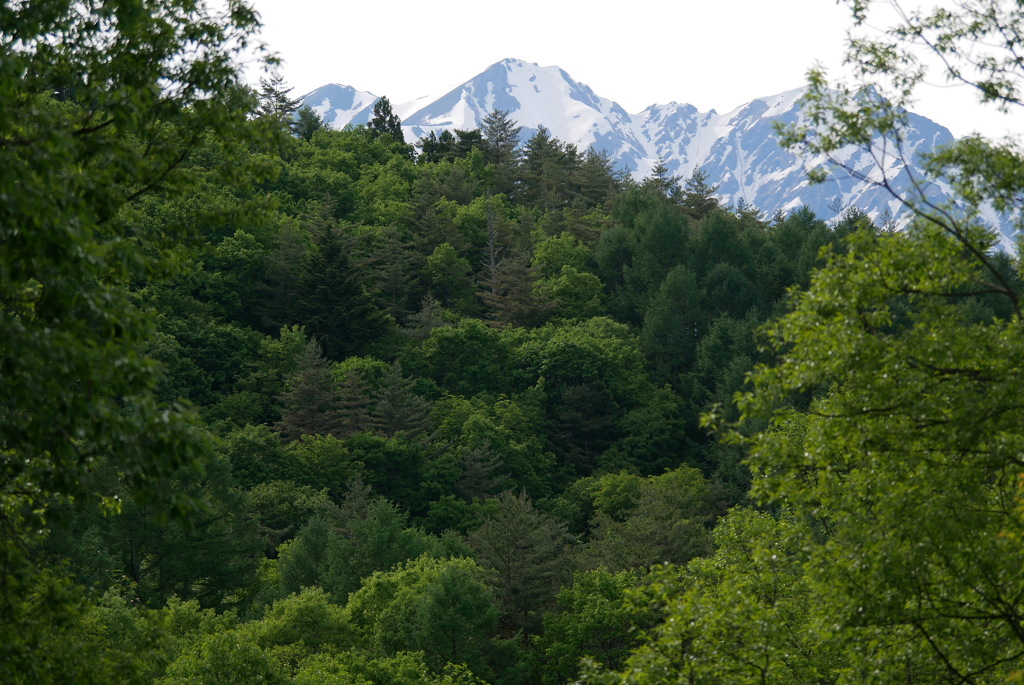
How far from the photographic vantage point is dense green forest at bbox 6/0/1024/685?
7.64 metres

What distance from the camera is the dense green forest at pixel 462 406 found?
7641 mm

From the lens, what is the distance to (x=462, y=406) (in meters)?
53.4

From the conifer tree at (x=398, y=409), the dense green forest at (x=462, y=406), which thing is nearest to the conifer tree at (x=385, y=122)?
the dense green forest at (x=462, y=406)

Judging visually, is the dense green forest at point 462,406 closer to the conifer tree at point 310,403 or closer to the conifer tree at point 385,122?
the conifer tree at point 310,403

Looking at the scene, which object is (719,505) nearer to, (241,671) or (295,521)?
(295,521)

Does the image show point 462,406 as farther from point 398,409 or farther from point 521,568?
point 521,568

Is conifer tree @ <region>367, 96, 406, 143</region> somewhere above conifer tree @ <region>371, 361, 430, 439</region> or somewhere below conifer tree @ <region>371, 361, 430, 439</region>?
above

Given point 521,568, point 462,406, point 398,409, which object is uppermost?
point 398,409

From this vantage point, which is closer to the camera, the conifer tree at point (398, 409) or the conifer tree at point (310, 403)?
the conifer tree at point (310, 403)

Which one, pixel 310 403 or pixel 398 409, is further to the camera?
pixel 398 409

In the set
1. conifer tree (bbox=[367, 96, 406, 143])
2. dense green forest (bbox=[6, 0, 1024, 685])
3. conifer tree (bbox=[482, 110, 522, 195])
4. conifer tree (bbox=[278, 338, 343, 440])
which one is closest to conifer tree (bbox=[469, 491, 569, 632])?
dense green forest (bbox=[6, 0, 1024, 685])

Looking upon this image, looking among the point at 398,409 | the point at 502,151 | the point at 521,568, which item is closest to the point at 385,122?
the point at 502,151

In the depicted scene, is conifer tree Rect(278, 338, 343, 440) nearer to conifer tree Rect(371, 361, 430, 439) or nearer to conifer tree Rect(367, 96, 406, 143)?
conifer tree Rect(371, 361, 430, 439)

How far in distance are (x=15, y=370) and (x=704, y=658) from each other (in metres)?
8.73
